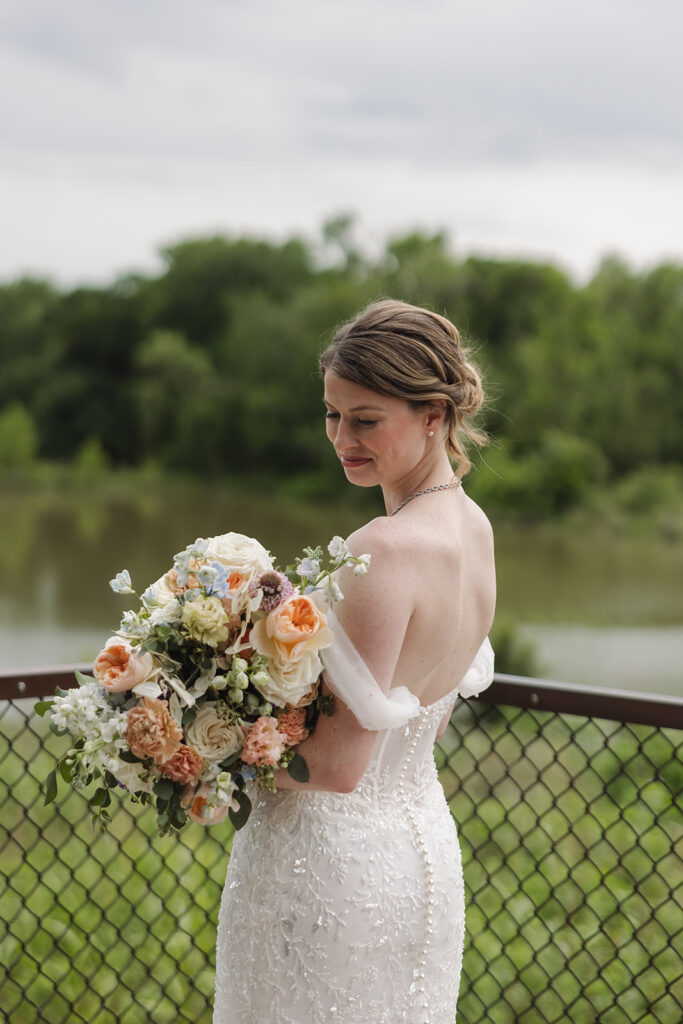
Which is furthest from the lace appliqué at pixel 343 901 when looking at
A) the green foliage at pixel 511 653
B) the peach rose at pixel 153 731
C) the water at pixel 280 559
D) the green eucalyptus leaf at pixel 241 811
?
the water at pixel 280 559

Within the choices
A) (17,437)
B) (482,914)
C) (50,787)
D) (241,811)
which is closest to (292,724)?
(241,811)

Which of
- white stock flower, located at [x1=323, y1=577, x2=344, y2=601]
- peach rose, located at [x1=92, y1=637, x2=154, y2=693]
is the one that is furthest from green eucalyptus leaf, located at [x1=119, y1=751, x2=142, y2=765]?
white stock flower, located at [x1=323, y1=577, x2=344, y2=601]

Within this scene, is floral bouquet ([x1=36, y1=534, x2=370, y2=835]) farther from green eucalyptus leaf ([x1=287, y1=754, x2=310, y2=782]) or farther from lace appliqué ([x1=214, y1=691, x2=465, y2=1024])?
lace appliqué ([x1=214, y1=691, x2=465, y2=1024])

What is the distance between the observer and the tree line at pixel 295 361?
32438 mm

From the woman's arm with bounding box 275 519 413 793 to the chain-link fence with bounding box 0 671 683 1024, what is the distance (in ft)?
2.27

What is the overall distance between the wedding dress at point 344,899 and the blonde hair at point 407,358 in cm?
54

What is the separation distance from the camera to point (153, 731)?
164cm

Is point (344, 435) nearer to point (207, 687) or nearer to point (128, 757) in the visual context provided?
point (207, 687)

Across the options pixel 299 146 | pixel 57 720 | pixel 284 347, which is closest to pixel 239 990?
pixel 57 720

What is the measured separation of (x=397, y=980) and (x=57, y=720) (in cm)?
85

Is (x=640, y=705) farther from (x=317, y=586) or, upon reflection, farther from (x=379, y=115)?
(x=379, y=115)

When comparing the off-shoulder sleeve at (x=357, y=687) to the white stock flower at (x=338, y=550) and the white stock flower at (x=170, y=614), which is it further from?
the white stock flower at (x=170, y=614)

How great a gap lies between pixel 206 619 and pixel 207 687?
14 cm

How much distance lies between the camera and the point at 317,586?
172 centimetres
